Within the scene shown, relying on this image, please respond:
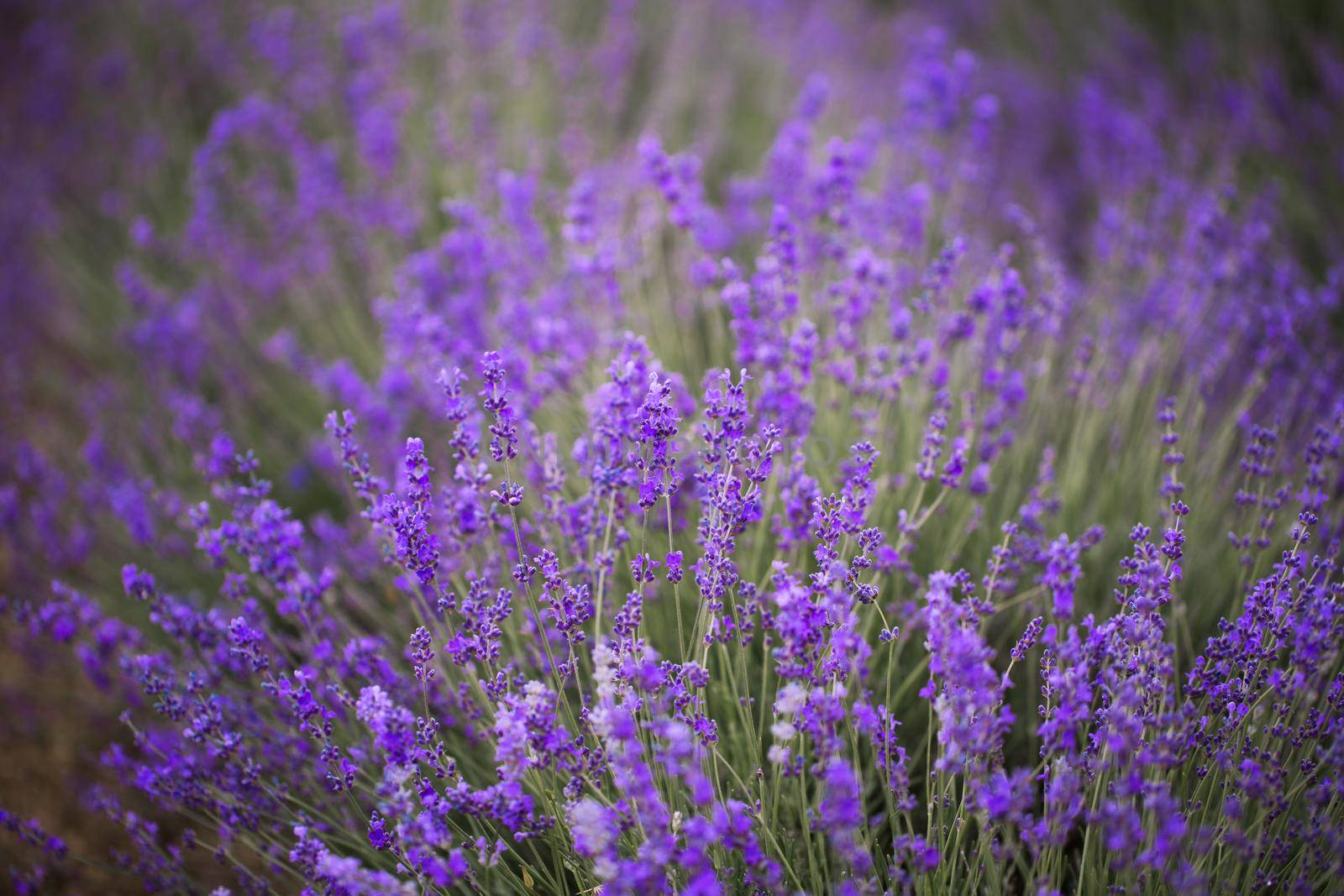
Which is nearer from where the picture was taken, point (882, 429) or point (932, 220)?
point (882, 429)

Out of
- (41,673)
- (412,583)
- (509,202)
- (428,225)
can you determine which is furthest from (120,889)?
(428,225)

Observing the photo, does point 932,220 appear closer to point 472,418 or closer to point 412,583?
point 472,418

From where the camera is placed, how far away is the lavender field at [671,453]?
1.36 meters

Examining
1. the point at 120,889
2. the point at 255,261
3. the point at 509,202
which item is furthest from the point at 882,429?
the point at 255,261

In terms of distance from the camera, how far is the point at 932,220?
3.23 meters

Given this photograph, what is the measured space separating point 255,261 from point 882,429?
2868 mm

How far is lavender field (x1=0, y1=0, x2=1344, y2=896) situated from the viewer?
1.36 metres

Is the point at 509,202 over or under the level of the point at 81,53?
under

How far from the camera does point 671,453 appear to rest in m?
1.58

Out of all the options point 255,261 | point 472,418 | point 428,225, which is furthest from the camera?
point 255,261

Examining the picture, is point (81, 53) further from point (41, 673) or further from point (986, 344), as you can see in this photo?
point (986, 344)

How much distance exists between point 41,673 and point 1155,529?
10.2 ft

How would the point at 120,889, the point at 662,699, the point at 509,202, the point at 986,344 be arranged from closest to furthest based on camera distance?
the point at 662,699, the point at 120,889, the point at 986,344, the point at 509,202

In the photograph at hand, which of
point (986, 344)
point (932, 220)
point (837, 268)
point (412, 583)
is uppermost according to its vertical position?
point (932, 220)
